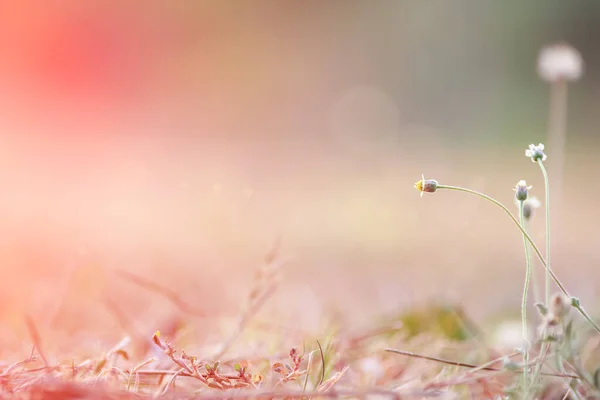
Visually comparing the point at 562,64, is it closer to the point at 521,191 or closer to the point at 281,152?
the point at 521,191

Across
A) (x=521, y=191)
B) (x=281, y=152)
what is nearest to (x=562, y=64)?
(x=521, y=191)

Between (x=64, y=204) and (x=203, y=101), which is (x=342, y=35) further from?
(x=64, y=204)

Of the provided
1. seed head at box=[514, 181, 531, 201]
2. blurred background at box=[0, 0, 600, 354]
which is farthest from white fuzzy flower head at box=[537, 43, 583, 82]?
seed head at box=[514, 181, 531, 201]

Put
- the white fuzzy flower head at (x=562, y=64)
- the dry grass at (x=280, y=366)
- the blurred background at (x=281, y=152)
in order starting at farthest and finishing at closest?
the blurred background at (x=281, y=152) → the white fuzzy flower head at (x=562, y=64) → the dry grass at (x=280, y=366)

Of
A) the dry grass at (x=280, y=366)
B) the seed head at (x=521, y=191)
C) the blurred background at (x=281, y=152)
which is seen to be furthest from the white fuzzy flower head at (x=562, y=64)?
the seed head at (x=521, y=191)

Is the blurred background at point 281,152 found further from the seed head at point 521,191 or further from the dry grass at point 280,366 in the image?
the seed head at point 521,191

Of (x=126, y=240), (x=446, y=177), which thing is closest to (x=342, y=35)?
(x=446, y=177)

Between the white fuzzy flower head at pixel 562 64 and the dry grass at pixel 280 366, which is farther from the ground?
the white fuzzy flower head at pixel 562 64
